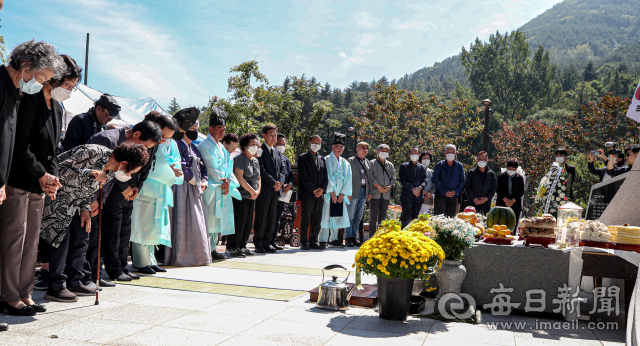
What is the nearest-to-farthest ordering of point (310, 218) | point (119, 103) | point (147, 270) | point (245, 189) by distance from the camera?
1. point (147, 270)
2. point (245, 189)
3. point (310, 218)
4. point (119, 103)

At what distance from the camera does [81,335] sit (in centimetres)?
357

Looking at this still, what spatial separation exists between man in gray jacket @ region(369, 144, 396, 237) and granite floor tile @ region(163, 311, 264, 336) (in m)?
6.83

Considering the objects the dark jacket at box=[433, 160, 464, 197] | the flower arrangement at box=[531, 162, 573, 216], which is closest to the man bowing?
the dark jacket at box=[433, 160, 464, 197]

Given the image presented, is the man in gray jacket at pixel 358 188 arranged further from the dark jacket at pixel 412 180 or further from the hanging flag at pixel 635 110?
the hanging flag at pixel 635 110

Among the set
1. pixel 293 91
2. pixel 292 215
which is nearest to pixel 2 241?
pixel 292 215

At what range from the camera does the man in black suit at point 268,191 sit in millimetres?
8984

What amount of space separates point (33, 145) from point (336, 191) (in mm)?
6887

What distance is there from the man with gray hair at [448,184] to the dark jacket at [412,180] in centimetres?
30

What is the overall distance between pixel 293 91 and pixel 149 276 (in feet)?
75.9

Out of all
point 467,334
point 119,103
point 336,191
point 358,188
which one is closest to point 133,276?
point 467,334

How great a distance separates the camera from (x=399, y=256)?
434 centimetres

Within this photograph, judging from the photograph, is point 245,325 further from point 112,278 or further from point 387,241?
point 112,278

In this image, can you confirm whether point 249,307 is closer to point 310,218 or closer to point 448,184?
point 310,218

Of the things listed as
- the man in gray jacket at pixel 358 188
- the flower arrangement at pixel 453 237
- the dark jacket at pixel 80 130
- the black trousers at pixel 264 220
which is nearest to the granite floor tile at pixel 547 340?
the flower arrangement at pixel 453 237
